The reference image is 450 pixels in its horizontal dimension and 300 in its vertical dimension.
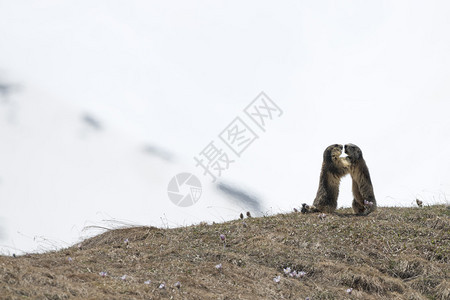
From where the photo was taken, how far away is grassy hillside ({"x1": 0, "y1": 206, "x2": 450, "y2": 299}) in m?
7.04

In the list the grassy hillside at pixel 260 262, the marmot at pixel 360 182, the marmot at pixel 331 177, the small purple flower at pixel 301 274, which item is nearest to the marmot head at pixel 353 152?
the marmot at pixel 360 182

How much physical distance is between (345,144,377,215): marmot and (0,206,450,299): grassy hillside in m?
0.31

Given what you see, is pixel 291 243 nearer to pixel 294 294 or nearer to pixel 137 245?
pixel 294 294

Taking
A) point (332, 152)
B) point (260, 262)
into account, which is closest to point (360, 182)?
point (332, 152)

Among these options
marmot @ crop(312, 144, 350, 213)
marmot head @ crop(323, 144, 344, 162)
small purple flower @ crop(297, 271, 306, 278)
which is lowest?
small purple flower @ crop(297, 271, 306, 278)

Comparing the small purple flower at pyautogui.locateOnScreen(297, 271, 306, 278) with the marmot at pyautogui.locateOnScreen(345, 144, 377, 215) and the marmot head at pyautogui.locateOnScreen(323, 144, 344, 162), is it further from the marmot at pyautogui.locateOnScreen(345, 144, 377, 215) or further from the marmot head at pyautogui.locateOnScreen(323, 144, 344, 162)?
the marmot head at pyautogui.locateOnScreen(323, 144, 344, 162)

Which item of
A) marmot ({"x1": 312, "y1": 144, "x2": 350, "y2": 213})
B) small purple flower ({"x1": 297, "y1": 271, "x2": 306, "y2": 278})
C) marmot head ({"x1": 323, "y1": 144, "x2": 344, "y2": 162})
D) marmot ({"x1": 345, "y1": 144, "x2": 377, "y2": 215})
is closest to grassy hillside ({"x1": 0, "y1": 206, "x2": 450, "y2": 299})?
small purple flower ({"x1": 297, "y1": 271, "x2": 306, "y2": 278})

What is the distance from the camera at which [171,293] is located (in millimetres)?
6973

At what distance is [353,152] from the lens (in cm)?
1158

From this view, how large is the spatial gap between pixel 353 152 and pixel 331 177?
764 millimetres

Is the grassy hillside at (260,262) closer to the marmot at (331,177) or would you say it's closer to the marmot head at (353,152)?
the marmot at (331,177)

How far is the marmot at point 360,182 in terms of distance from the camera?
11.5m

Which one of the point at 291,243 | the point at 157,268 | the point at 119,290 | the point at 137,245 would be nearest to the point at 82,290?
the point at 119,290

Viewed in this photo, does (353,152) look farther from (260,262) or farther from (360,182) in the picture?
(260,262)
